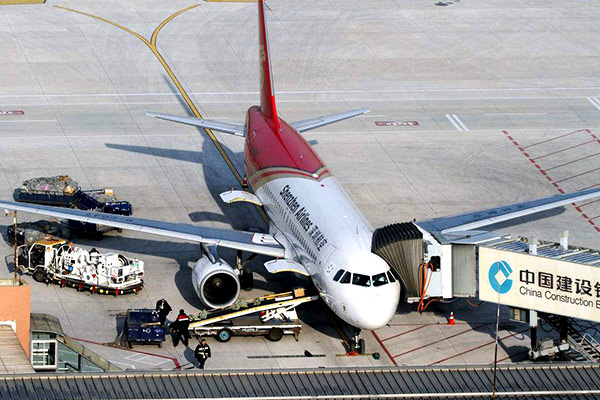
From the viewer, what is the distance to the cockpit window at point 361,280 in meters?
64.0

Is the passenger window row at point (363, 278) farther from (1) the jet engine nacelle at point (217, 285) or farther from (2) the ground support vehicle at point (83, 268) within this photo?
(2) the ground support vehicle at point (83, 268)

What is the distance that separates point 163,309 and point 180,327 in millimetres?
2240

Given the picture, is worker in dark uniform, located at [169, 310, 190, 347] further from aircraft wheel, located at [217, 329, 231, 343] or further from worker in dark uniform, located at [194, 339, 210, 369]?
worker in dark uniform, located at [194, 339, 210, 369]

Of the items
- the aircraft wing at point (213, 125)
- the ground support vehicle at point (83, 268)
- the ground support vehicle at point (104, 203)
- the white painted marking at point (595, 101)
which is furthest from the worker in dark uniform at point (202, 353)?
the white painted marking at point (595, 101)

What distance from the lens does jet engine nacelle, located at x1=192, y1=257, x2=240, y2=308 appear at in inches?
2739

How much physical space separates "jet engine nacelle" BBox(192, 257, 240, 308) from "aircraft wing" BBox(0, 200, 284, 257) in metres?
2.15

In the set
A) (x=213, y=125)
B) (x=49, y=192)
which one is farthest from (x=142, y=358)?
(x=213, y=125)

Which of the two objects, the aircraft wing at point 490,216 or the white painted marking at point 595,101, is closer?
the aircraft wing at point 490,216

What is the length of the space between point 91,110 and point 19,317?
143ft

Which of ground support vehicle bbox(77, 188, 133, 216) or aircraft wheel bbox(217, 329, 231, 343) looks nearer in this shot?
aircraft wheel bbox(217, 329, 231, 343)

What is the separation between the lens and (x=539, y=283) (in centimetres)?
6519

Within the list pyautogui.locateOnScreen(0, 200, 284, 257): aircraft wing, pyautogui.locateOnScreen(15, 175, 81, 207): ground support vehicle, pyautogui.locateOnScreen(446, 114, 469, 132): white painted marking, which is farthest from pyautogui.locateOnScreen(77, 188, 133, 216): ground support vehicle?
pyautogui.locateOnScreen(446, 114, 469, 132): white painted marking

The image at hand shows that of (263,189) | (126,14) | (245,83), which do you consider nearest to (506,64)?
(245,83)

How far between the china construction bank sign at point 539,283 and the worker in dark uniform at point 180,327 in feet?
46.3
